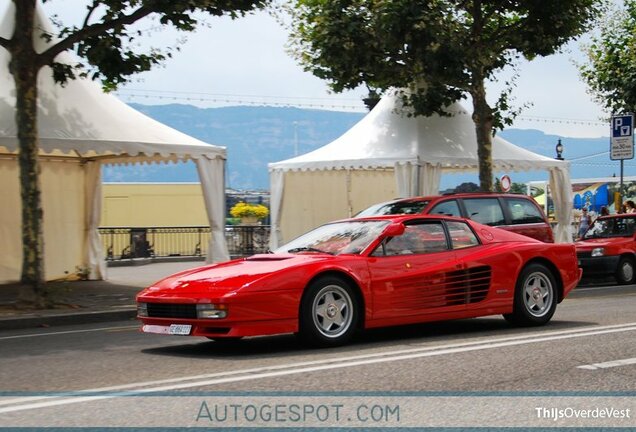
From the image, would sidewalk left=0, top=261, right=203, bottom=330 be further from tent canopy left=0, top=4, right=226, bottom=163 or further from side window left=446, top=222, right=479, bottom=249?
side window left=446, top=222, right=479, bottom=249

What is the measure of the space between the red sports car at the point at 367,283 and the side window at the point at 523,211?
640cm

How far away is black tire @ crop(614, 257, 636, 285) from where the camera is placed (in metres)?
19.5

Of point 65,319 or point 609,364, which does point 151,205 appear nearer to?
point 65,319

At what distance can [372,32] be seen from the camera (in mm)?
21969

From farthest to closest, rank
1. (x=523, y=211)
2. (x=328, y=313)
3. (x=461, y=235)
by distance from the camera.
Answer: (x=523, y=211) → (x=461, y=235) → (x=328, y=313)

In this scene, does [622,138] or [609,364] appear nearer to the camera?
[609,364]

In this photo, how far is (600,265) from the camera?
19.6 m

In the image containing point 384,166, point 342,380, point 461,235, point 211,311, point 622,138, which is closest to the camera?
point 342,380

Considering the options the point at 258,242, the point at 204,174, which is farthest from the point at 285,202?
the point at 204,174

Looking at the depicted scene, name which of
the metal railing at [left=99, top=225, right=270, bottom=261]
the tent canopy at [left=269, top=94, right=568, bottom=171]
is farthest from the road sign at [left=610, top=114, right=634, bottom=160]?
the metal railing at [left=99, top=225, right=270, bottom=261]

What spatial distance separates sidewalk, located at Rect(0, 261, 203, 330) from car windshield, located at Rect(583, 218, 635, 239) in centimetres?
928

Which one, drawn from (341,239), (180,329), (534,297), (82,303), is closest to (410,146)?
(82,303)

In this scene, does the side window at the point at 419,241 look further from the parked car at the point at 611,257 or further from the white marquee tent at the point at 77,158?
the parked car at the point at 611,257

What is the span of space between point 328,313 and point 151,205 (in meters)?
26.8
